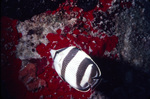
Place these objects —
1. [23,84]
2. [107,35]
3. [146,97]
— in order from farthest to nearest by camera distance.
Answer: [146,97]
[107,35]
[23,84]

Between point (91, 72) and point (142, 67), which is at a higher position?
point (91, 72)

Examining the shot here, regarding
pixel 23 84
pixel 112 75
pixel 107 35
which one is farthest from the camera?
pixel 112 75

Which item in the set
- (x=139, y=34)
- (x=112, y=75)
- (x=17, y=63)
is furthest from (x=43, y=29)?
(x=139, y=34)

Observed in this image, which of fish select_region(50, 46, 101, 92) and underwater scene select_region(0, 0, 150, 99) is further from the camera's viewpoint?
underwater scene select_region(0, 0, 150, 99)

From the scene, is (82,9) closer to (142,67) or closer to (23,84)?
(23,84)

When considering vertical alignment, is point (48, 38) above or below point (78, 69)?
above

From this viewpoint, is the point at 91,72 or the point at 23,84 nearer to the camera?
the point at 91,72

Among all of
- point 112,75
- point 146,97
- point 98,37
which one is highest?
point 98,37

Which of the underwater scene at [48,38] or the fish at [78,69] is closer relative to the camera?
the fish at [78,69]
